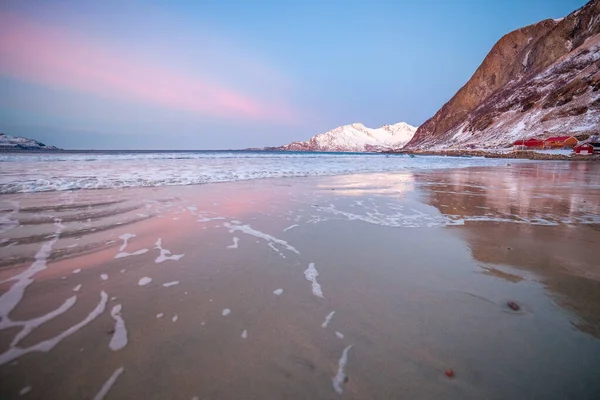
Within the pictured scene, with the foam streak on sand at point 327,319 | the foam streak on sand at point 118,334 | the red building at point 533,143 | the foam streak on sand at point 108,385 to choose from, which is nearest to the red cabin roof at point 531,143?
the red building at point 533,143

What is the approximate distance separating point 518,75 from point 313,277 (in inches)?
6440

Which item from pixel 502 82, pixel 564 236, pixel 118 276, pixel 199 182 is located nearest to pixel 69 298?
pixel 118 276

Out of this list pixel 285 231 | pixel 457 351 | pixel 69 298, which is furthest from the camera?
pixel 285 231

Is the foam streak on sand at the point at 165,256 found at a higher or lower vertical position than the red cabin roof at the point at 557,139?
lower

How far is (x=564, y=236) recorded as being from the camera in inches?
192

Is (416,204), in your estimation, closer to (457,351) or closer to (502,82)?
(457,351)

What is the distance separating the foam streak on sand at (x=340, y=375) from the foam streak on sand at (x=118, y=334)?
163 cm

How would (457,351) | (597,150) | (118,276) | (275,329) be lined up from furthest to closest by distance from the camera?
1. (597,150)
2. (118,276)
3. (275,329)
4. (457,351)

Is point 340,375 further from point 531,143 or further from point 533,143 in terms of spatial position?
point 531,143

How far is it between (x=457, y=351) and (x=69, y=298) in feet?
11.9

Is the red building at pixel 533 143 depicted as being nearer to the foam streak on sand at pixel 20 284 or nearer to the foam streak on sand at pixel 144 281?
the foam streak on sand at pixel 144 281

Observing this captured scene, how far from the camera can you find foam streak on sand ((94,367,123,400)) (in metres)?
1.67

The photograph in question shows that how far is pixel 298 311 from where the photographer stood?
260cm

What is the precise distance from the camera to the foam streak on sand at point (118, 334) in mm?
2141
